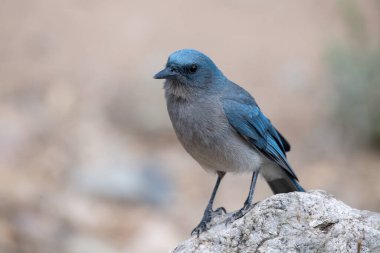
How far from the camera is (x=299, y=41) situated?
1334 cm

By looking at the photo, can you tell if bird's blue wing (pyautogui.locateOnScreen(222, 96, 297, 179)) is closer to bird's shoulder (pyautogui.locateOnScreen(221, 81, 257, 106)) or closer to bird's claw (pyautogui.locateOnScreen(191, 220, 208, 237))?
bird's shoulder (pyautogui.locateOnScreen(221, 81, 257, 106))

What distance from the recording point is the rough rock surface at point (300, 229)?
4.68 meters

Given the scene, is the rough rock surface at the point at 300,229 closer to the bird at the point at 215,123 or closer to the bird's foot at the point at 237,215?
the bird's foot at the point at 237,215

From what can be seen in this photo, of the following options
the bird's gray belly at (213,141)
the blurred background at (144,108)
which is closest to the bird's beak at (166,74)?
the bird's gray belly at (213,141)

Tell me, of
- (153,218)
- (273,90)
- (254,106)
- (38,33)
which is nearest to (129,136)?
(153,218)

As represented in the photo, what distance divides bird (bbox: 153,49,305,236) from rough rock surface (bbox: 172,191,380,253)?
3.03 ft

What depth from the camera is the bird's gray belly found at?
6125 millimetres

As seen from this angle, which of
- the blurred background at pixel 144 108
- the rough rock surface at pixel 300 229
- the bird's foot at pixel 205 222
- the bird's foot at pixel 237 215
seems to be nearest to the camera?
the rough rock surface at pixel 300 229

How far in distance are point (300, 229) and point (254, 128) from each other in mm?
1707

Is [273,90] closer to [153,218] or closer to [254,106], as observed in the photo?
[153,218]

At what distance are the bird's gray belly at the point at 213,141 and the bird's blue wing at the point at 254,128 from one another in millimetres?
69

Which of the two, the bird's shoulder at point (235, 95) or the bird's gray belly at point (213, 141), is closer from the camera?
the bird's gray belly at point (213, 141)

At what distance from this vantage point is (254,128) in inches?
252

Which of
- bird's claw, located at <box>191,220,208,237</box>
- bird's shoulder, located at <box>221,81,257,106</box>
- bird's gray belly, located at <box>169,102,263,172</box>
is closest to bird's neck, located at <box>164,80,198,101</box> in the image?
bird's gray belly, located at <box>169,102,263,172</box>
